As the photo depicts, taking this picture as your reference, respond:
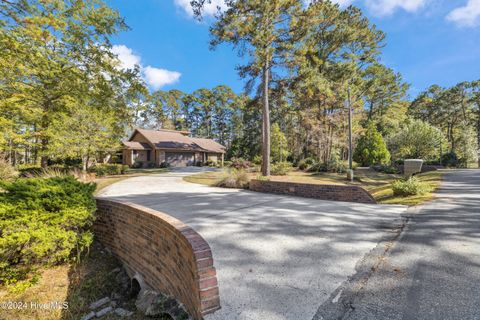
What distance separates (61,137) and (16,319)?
1168cm

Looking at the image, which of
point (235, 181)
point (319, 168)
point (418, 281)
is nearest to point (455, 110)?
point (319, 168)

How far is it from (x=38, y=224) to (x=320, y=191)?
7.30 meters

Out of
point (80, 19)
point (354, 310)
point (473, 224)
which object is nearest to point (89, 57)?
point (80, 19)

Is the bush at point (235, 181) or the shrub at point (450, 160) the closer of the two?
the bush at point (235, 181)

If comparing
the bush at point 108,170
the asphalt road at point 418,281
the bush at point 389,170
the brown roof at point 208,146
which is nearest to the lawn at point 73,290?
the asphalt road at point 418,281

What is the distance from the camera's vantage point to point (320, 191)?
7652mm

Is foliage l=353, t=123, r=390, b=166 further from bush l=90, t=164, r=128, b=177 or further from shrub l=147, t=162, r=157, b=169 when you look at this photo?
bush l=90, t=164, r=128, b=177

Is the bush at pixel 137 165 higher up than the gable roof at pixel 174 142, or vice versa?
the gable roof at pixel 174 142

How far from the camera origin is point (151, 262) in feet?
12.1

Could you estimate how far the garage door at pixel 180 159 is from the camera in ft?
89.7

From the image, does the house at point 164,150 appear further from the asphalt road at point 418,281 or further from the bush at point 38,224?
the asphalt road at point 418,281

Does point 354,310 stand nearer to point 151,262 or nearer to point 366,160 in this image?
Answer: point 151,262

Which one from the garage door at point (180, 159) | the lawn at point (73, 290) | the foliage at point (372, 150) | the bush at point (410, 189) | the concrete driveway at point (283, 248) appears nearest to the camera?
the concrete driveway at point (283, 248)

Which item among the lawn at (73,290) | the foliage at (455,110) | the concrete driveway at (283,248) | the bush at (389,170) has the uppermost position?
the foliage at (455,110)
